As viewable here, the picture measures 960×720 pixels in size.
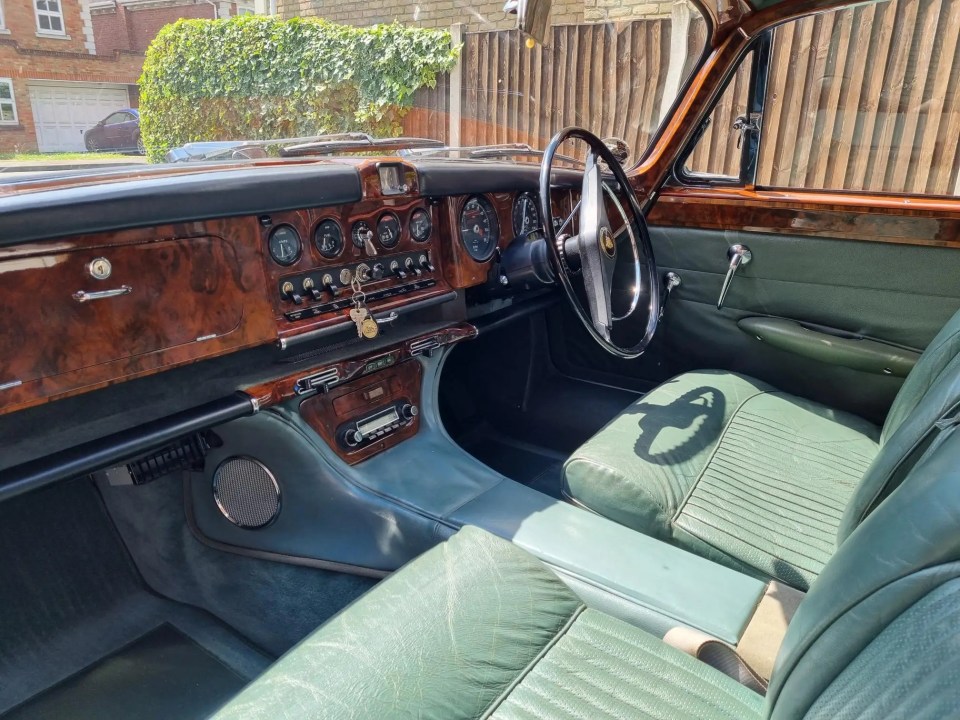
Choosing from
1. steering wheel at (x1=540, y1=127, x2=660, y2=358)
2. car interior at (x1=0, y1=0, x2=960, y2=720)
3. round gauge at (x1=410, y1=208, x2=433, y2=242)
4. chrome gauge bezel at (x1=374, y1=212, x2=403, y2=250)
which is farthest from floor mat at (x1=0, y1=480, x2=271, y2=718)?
steering wheel at (x1=540, y1=127, x2=660, y2=358)

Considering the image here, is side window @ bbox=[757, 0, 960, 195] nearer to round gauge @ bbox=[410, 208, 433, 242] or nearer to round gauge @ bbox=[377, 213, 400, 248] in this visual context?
round gauge @ bbox=[410, 208, 433, 242]

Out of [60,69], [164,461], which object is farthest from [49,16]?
[164,461]

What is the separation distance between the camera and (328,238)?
1.75 meters

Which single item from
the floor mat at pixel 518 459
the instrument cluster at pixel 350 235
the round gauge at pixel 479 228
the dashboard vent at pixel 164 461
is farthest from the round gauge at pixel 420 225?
the floor mat at pixel 518 459

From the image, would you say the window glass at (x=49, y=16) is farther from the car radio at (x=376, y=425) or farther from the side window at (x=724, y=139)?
the side window at (x=724, y=139)

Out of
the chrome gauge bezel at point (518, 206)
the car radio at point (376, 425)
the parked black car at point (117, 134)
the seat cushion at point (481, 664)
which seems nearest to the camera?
the seat cushion at point (481, 664)

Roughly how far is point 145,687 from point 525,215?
1.73 meters

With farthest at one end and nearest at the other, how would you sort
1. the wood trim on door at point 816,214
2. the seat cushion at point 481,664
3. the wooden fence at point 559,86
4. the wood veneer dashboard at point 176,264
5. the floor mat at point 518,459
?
1. the wooden fence at point 559,86
2. the floor mat at point 518,459
3. the wood trim on door at point 816,214
4. the wood veneer dashboard at point 176,264
5. the seat cushion at point 481,664

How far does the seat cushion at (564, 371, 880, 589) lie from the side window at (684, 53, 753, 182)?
88cm

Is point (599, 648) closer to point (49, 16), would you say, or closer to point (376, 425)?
point (376, 425)

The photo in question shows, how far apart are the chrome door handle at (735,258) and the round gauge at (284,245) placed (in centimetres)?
146

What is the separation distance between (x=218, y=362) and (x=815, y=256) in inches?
71.3

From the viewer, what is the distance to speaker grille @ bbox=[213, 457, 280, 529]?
6.09 feet

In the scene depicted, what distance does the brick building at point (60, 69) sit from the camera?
61.1 inches
